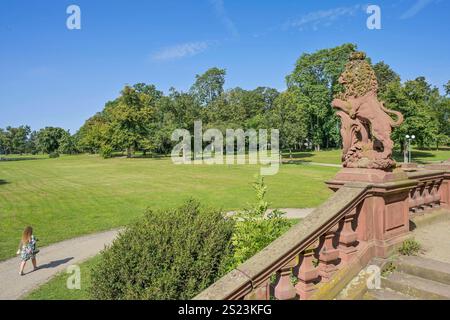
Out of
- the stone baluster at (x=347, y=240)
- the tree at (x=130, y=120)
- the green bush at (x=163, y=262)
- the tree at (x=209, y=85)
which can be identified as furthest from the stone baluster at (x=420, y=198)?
the tree at (x=209, y=85)

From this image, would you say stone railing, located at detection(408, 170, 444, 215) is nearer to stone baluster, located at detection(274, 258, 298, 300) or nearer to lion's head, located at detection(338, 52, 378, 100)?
lion's head, located at detection(338, 52, 378, 100)

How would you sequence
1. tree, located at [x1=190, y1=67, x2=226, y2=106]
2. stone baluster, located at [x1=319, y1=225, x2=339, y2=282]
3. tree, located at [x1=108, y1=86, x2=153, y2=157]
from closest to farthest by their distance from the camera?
stone baluster, located at [x1=319, y1=225, x2=339, y2=282] → tree, located at [x1=108, y1=86, x2=153, y2=157] → tree, located at [x1=190, y1=67, x2=226, y2=106]

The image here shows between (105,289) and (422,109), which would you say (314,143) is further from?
(105,289)

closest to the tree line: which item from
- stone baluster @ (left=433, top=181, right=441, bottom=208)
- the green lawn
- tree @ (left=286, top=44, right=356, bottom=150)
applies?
tree @ (left=286, top=44, right=356, bottom=150)

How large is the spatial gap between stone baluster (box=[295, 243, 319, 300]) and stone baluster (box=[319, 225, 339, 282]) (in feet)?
0.83

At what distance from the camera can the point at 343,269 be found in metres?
3.98

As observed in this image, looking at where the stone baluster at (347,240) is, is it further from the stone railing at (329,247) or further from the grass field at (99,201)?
the grass field at (99,201)

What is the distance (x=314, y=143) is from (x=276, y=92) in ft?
113

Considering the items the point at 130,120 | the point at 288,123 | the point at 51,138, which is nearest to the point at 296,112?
the point at 288,123

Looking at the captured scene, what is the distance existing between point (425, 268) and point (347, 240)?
1.05 metres

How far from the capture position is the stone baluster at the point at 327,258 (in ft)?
12.8

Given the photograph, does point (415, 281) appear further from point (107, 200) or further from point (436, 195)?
point (107, 200)

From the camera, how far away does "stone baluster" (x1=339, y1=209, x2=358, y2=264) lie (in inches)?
162
